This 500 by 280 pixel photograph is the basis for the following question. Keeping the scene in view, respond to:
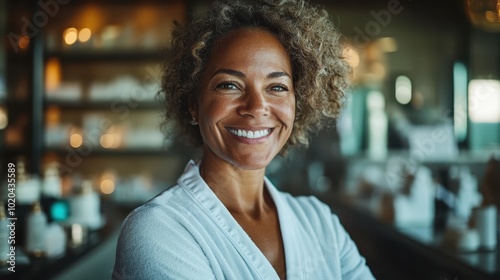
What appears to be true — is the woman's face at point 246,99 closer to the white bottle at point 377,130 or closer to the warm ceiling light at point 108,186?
the warm ceiling light at point 108,186

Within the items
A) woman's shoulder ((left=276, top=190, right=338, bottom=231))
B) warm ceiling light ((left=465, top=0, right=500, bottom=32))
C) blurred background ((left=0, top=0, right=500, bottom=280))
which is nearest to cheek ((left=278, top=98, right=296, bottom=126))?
woman's shoulder ((left=276, top=190, right=338, bottom=231))

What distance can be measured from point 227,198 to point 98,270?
1.27m

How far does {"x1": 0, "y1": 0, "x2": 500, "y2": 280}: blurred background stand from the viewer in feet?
7.58

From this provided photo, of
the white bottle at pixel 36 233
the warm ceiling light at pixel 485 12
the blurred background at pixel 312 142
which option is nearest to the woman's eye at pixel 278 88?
the blurred background at pixel 312 142

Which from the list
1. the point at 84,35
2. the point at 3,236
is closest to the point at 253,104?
the point at 3,236

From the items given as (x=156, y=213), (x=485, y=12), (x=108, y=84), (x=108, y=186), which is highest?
(x=485, y=12)

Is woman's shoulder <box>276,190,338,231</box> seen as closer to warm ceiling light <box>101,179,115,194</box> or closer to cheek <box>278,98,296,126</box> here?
cheek <box>278,98,296,126</box>

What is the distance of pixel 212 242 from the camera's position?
108cm

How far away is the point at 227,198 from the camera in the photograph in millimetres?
1249

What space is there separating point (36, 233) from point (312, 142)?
344 centimetres

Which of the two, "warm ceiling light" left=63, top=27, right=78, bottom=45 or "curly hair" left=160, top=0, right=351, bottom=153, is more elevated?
"warm ceiling light" left=63, top=27, right=78, bottom=45

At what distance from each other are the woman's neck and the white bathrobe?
0.04 m

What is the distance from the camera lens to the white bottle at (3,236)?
1.85 metres

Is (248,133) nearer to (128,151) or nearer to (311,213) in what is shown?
(311,213)
